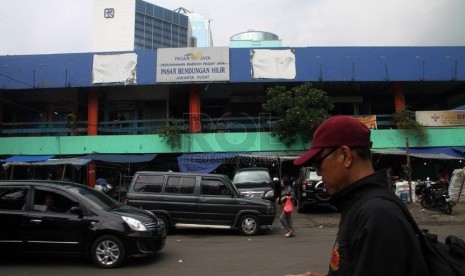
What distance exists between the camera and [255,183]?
52.4 feet

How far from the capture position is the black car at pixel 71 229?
7.69 m

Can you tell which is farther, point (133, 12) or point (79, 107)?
point (133, 12)

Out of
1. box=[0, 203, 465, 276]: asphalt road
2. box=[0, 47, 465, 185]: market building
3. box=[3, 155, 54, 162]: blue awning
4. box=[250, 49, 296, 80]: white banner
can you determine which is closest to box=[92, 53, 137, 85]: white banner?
box=[0, 47, 465, 185]: market building

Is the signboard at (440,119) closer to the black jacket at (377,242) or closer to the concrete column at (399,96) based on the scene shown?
the concrete column at (399,96)

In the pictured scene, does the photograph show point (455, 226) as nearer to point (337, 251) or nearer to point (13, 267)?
point (13, 267)

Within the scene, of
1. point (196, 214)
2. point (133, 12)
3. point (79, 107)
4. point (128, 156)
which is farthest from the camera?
point (133, 12)

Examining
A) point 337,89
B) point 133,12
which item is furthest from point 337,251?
point 133,12

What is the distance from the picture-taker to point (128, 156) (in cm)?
2127

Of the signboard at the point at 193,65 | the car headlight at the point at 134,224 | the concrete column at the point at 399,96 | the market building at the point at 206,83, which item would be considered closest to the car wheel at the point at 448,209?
the market building at the point at 206,83

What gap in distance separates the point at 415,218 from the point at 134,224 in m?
10.4

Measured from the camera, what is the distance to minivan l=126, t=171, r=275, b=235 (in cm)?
1180

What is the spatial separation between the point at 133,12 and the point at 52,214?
74130 mm

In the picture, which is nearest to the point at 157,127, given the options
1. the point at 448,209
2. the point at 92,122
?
the point at 92,122

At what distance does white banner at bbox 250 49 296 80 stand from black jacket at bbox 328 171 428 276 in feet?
65.7
